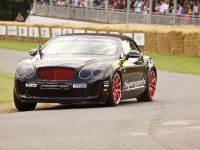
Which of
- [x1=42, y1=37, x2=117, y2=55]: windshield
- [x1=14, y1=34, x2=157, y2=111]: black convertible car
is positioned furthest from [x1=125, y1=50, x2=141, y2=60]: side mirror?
[x1=42, y1=37, x2=117, y2=55]: windshield

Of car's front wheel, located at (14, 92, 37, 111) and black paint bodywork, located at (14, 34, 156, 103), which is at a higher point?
black paint bodywork, located at (14, 34, 156, 103)

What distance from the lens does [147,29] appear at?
4519 cm

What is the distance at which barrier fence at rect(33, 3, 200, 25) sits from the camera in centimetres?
4894

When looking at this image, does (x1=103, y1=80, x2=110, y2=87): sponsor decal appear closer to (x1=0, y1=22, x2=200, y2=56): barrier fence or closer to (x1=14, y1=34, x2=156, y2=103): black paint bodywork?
(x1=14, y1=34, x2=156, y2=103): black paint bodywork

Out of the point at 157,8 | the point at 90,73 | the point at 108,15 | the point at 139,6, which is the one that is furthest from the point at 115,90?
the point at 108,15

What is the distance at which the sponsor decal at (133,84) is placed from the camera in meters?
17.2

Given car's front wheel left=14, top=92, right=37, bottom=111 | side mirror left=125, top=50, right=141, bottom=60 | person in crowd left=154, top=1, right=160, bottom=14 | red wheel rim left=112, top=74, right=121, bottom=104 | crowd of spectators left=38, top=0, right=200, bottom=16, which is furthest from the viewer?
person in crowd left=154, top=1, right=160, bottom=14

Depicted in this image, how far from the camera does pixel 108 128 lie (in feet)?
39.0

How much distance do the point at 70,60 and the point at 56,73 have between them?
46 centimetres

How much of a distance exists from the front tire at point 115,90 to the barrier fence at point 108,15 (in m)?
30.4

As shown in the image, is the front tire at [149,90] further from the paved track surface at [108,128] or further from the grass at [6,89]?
the grass at [6,89]

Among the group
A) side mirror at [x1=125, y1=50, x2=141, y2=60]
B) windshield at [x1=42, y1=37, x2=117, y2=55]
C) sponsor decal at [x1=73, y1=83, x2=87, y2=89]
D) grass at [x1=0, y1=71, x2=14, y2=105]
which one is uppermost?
windshield at [x1=42, y1=37, x2=117, y2=55]

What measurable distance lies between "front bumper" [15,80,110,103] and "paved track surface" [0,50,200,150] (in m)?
0.28

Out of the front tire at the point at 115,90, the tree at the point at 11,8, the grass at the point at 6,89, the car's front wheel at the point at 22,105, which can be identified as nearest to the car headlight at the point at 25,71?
the car's front wheel at the point at 22,105
